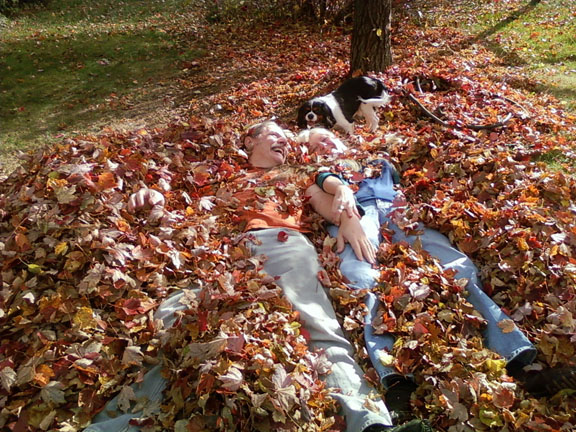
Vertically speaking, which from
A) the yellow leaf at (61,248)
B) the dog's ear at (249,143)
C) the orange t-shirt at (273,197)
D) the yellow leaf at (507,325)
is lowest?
the yellow leaf at (507,325)

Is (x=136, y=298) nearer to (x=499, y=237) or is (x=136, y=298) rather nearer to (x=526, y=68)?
(x=499, y=237)

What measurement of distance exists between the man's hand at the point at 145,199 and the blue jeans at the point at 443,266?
1.31 m

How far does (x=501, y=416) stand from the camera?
2.20 metres

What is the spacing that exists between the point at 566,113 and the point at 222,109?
14.2 ft

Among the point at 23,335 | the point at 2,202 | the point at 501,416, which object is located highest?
the point at 2,202

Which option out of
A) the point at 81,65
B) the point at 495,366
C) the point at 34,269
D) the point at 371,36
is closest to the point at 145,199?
the point at 34,269

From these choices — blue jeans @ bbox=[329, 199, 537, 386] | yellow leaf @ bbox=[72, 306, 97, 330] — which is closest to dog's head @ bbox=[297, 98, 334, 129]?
blue jeans @ bbox=[329, 199, 537, 386]

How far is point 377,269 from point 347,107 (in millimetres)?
2402

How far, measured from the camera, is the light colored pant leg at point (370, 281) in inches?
97.1

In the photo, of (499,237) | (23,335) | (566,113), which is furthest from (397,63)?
(23,335)

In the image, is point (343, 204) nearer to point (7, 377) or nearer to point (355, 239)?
point (355, 239)

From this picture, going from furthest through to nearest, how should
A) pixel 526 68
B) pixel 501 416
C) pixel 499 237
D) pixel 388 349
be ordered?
pixel 526 68 < pixel 499 237 < pixel 388 349 < pixel 501 416

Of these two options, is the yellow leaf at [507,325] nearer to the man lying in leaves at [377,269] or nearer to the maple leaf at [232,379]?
the man lying in leaves at [377,269]

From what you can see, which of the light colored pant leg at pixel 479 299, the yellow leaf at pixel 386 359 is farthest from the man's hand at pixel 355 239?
the yellow leaf at pixel 386 359
